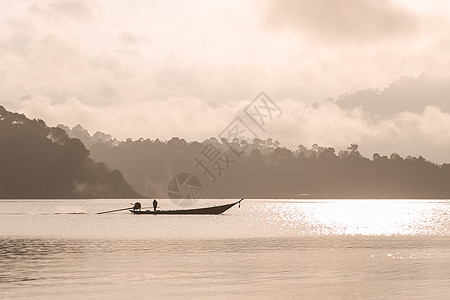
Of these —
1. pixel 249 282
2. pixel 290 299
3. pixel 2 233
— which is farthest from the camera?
pixel 2 233

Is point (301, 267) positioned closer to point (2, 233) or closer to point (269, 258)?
point (269, 258)

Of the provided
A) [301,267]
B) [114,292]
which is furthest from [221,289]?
[301,267]

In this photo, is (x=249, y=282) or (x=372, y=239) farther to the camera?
(x=372, y=239)

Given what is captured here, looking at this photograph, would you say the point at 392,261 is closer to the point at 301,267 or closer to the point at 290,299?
the point at 301,267

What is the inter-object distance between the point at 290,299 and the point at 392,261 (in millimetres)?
25187

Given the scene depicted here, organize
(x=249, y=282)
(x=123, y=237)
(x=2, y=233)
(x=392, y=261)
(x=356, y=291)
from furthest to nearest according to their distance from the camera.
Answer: (x=2, y=233) < (x=123, y=237) < (x=392, y=261) < (x=249, y=282) < (x=356, y=291)

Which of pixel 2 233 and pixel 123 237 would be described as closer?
pixel 123 237

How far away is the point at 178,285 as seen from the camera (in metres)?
46.3

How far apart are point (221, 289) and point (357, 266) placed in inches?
712

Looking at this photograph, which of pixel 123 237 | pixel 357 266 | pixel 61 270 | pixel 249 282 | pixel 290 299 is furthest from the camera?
pixel 123 237

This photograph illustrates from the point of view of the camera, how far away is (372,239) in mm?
96875

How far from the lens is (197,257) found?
65.6 m

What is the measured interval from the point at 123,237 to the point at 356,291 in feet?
177

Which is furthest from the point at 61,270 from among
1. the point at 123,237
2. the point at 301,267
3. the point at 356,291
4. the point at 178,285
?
the point at 123,237
